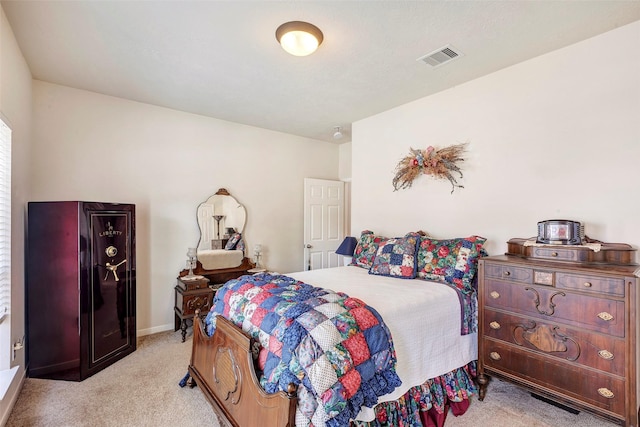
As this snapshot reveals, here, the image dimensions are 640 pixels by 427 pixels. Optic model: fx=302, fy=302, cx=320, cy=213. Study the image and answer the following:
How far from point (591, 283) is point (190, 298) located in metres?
3.51

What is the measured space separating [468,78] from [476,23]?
2.97ft

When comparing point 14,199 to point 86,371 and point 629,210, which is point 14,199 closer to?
point 86,371

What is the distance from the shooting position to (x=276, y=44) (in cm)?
232

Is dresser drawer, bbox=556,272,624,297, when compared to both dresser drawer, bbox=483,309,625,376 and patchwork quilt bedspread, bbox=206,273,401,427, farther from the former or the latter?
patchwork quilt bedspread, bbox=206,273,401,427

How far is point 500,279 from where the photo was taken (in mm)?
2250

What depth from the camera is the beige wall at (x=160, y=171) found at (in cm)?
308

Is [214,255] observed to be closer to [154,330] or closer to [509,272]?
[154,330]

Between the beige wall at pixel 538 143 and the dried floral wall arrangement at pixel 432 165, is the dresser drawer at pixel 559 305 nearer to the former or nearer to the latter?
the beige wall at pixel 538 143

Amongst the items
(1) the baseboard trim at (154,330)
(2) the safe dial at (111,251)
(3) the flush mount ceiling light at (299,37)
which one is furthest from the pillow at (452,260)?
(1) the baseboard trim at (154,330)

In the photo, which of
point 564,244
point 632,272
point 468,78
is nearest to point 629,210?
point 564,244

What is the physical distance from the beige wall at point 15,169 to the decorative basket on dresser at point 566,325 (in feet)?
11.0

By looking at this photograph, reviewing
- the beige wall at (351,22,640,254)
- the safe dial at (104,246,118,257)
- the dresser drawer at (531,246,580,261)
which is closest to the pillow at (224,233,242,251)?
the safe dial at (104,246,118,257)

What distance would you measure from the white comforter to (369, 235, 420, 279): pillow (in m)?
0.17

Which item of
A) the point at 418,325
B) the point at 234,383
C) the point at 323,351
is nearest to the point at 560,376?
the point at 418,325
